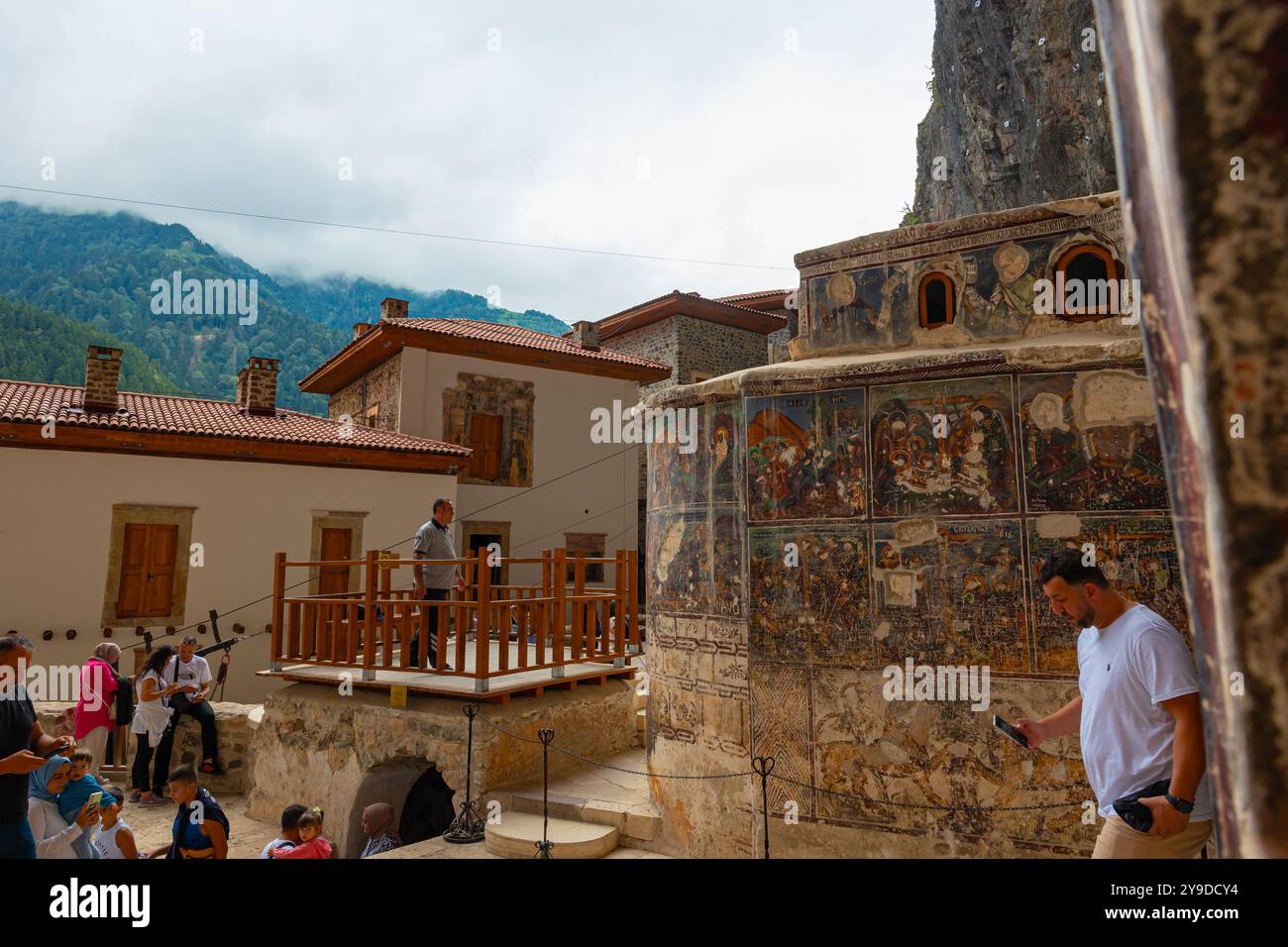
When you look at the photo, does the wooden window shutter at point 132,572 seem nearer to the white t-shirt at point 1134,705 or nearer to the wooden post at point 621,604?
the wooden post at point 621,604

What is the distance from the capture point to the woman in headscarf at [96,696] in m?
8.21

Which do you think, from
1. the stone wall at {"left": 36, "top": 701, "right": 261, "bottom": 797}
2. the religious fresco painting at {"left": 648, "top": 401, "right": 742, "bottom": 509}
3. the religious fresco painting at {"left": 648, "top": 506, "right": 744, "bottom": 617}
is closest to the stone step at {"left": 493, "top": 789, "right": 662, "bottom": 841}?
the religious fresco painting at {"left": 648, "top": 506, "right": 744, "bottom": 617}

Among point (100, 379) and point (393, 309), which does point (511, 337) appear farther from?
point (100, 379)

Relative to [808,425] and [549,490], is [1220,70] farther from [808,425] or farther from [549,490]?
[549,490]

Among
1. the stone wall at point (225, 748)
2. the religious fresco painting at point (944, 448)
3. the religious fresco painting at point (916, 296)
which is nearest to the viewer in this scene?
the religious fresco painting at point (944, 448)

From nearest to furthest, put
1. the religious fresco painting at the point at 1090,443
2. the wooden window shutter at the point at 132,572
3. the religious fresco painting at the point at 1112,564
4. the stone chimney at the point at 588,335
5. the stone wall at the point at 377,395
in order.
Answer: the religious fresco painting at the point at 1112,564, the religious fresco painting at the point at 1090,443, the wooden window shutter at the point at 132,572, the stone wall at the point at 377,395, the stone chimney at the point at 588,335

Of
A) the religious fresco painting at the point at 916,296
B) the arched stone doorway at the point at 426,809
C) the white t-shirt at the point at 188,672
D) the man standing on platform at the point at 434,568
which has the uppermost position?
the religious fresco painting at the point at 916,296

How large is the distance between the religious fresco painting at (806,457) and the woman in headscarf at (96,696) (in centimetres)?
730

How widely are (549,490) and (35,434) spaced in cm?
1078

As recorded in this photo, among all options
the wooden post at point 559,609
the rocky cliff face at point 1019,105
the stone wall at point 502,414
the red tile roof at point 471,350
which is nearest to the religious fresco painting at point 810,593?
the wooden post at point 559,609

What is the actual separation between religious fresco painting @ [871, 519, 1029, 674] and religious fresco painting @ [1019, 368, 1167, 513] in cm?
42

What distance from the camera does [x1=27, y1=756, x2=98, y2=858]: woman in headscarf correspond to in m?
4.54

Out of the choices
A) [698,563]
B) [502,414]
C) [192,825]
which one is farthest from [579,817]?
[502,414]
